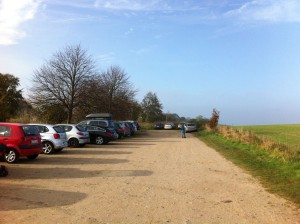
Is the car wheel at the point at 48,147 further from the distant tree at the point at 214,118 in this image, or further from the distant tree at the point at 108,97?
the distant tree at the point at 214,118

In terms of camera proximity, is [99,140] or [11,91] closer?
[99,140]

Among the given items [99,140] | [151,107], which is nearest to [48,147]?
[99,140]

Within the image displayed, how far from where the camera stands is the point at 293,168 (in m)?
13.1

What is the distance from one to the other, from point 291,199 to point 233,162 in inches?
302

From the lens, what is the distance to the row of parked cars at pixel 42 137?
13906 millimetres

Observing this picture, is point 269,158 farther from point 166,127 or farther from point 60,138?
point 166,127

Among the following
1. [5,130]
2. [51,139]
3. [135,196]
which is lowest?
[135,196]

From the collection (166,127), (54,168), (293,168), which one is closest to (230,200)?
(293,168)

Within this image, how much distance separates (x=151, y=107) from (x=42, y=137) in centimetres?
7836

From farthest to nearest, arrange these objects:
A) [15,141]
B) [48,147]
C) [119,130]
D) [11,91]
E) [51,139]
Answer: [11,91], [119,130], [48,147], [51,139], [15,141]

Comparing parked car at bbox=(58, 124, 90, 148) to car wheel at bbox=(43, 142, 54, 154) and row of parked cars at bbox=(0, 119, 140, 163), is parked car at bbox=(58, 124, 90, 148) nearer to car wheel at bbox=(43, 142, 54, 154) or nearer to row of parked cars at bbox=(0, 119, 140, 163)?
row of parked cars at bbox=(0, 119, 140, 163)

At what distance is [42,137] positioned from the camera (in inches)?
712

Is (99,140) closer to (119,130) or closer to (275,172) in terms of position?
(119,130)

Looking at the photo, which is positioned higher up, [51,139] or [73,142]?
[51,139]
